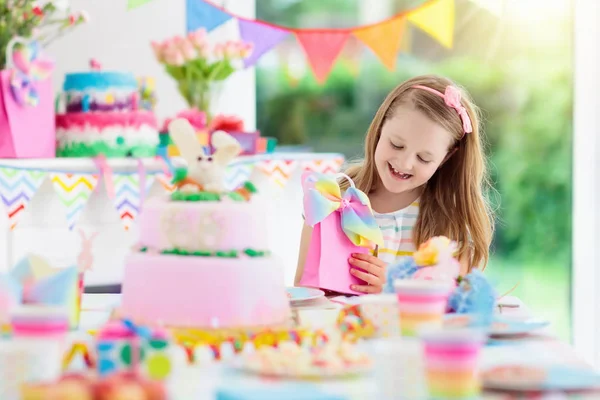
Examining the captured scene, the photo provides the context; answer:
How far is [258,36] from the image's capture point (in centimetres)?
317

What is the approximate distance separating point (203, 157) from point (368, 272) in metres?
0.49

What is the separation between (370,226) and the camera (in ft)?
5.83

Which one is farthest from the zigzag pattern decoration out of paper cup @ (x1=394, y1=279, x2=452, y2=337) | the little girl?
paper cup @ (x1=394, y1=279, x2=452, y2=337)

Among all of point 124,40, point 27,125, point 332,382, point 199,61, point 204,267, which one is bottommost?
point 332,382

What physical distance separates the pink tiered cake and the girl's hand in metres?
0.40

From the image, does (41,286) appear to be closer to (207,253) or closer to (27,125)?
(207,253)

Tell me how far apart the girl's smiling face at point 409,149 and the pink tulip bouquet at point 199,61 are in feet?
2.98

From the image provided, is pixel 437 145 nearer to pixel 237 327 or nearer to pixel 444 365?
pixel 237 327

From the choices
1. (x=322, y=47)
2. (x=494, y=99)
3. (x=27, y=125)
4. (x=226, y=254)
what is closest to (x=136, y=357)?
(x=226, y=254)

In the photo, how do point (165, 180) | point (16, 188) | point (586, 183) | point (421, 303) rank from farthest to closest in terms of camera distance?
1. point (586, 183)
2. point (165, 180)
3. point (16, 188)
4. point (421, 303)

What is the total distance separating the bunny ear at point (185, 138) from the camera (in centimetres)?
141

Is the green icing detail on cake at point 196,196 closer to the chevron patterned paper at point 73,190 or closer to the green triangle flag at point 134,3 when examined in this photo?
the chevron patterned paper at point 73,190

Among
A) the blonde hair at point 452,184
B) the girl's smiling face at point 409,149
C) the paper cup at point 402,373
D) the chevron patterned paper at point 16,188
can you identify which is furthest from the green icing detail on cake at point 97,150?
the paper cup at point 402,373

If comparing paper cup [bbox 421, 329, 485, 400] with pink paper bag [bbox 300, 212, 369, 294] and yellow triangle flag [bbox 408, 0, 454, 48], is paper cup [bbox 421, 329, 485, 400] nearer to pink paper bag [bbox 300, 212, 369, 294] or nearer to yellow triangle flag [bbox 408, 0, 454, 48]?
pink paper bag [bbox 300, 212, 369, 294]
